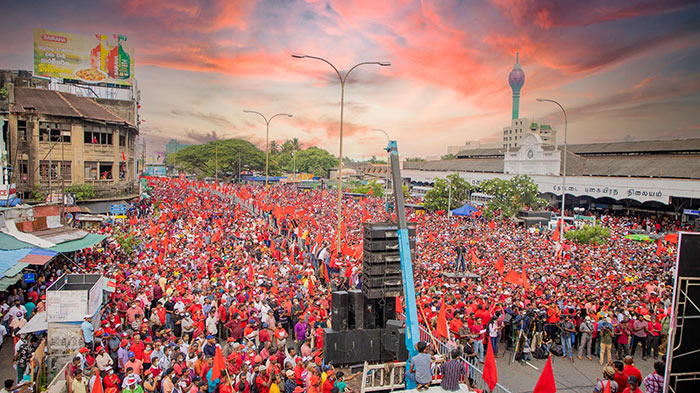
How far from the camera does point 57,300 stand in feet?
34.2

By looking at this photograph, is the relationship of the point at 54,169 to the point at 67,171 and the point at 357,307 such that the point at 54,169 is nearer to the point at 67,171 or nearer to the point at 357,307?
the point at 67,171

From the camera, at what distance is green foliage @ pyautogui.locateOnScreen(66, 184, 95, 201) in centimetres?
3381

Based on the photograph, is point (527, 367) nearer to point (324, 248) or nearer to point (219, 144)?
point (324, 248)

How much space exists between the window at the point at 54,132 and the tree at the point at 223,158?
46936 mm

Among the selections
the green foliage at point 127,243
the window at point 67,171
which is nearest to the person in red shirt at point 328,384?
the green foliage at point 127,243

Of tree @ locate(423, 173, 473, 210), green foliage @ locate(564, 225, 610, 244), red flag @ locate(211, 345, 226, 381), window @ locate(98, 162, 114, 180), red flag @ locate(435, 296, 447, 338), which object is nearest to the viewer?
red flag @ locate(211, 345, 226, 381)

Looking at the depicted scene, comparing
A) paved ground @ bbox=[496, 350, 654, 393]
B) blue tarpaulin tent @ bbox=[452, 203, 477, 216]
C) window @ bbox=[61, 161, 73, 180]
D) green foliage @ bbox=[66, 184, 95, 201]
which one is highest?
window @ bbox=[61, 161, 73, 180]

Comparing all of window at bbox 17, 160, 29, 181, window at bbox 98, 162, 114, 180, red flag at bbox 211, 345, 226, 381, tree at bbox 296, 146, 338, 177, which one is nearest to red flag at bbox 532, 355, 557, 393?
red flag at bbox 211, 345, 226, 381

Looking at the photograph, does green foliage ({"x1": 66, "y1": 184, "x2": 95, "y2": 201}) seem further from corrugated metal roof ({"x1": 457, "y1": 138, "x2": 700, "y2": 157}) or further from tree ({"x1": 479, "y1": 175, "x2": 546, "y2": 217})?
corrugated metal roof ({"x1": 457, "y1": 138, "x2": 700, "y2": 157})

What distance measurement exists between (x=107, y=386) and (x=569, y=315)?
11545 millimetres

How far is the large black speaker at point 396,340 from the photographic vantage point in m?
9.16

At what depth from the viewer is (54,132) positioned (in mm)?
34656

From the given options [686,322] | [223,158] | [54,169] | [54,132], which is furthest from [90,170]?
[223,158]

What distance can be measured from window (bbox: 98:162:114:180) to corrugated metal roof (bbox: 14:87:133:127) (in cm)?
363
